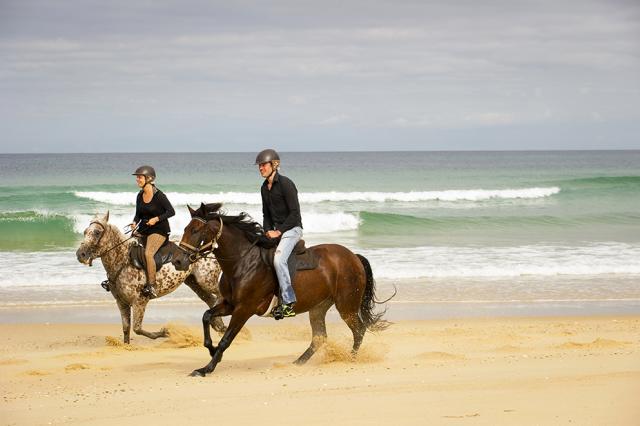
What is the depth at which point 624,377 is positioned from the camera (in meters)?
7.95

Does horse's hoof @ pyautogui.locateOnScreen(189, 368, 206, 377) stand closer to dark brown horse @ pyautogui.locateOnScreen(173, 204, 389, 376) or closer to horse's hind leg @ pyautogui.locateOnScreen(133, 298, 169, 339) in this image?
dark brown horse @ pyautogui.locateOnScreen(173, 204, 389, 376)

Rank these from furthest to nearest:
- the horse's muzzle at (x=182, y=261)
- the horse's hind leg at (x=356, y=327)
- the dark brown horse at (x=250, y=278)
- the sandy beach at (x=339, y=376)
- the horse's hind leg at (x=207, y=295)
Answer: the horse's hind leg at (x=207, y=295), the horse's hind leg at (x=356, y=327), the dark brown horse at (x=250, y=278), the horse's muzzle at (x=182, y=261), the sandy beach at (x=339, y=376)

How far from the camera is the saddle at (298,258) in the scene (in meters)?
8.89

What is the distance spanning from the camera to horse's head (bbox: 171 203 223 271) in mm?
8375

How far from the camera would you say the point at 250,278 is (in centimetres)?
878

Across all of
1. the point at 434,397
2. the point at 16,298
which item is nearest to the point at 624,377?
the point at 434,397

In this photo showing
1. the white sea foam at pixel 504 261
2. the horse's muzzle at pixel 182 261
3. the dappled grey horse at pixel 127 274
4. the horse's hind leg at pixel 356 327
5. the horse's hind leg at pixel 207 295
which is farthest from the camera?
the white sea foam at pixel 504 261

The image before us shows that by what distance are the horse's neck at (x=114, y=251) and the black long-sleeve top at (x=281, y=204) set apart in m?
2.71

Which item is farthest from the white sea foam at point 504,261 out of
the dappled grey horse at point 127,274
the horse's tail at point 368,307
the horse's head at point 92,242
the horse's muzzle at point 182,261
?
the horse's muzzle at point 182,261

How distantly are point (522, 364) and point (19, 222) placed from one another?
22429 millimetres

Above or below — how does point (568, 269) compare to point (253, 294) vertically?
below

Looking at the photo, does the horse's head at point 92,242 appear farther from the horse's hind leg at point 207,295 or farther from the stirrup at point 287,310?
the stirrup at point 287,310

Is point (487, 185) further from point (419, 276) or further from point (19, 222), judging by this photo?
point (419, 276)

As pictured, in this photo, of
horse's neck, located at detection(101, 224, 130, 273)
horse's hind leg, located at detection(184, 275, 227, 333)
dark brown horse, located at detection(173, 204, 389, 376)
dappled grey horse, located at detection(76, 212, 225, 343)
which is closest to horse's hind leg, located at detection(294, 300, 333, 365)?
dark brown horse, located at detection(173, 204, 389, 376)
